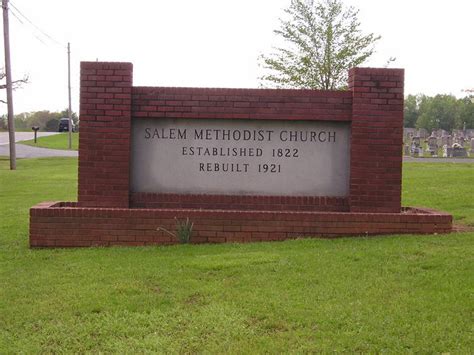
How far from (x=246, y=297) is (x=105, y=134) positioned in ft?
12.2

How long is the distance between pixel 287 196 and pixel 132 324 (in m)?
4.07

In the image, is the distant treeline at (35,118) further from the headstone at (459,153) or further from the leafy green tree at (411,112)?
the headstone at (459,153)

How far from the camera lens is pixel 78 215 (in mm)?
7855

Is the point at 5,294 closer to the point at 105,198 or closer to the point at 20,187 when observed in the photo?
the point at 105,198

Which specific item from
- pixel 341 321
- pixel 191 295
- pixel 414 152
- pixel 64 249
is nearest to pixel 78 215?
pixel 64 249

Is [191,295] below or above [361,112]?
below

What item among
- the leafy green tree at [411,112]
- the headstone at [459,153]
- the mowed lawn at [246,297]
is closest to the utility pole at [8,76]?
the mowed lawn at [246,297]

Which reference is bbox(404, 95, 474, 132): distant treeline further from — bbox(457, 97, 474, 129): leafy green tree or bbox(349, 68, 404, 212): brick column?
bbox(349, 68, 404, 212): brick column

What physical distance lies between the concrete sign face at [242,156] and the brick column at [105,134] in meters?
0.25

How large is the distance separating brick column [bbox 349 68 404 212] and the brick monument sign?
1cm

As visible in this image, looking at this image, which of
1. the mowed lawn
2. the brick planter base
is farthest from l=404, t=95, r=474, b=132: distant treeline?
the mowed lawn

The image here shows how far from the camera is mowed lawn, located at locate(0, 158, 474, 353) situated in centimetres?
432

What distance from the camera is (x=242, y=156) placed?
845cm

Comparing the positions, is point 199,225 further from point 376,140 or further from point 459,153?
point 459,153
